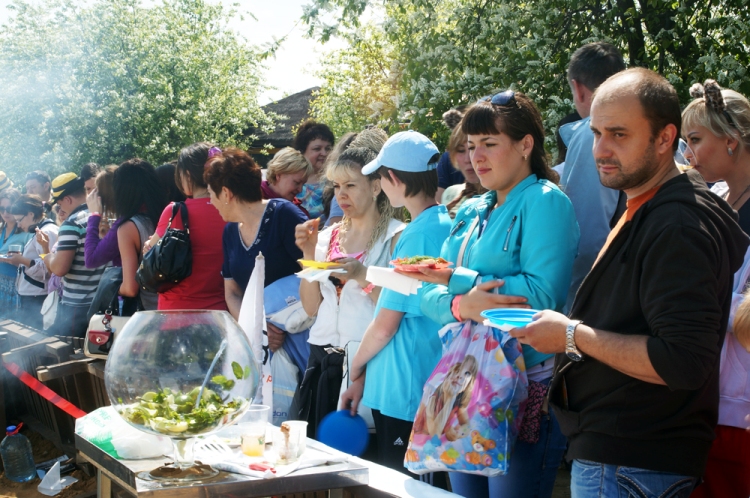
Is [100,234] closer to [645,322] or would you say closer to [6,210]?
[6,210]

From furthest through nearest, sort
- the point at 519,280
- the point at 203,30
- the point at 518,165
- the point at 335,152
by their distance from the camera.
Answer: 1. the point at 203,30
2. the point at 335,152
3. the point at 518,165
4. the point at 519,280

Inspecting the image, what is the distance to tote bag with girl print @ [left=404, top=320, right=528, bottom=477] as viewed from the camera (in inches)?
92.4

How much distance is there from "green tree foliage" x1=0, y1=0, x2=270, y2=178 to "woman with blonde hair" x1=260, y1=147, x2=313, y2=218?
68.6ft

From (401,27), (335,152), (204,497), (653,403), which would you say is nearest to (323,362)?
(335,152)

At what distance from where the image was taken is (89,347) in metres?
5.34

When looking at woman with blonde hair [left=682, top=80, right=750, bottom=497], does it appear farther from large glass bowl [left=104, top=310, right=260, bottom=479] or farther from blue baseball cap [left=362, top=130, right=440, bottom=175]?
large glass bowl [left=104, top=310, right=260, bottom=479]

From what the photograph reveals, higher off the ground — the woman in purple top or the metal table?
the woman in purple top

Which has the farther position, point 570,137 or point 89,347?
point 89,347

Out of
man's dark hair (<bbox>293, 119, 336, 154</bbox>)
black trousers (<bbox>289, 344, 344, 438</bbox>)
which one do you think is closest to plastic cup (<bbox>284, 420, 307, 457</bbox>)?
black trousers (<bbox>289, 344, 344, 438</bbox>)

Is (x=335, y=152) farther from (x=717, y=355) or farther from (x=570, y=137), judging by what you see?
(x=717, y=355)

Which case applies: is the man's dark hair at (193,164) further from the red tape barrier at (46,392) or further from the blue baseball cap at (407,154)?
the blue baseball cap at (407,154)

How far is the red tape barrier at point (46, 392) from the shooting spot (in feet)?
16.2

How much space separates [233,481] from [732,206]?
2112mm

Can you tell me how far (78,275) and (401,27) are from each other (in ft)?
13.4
